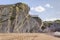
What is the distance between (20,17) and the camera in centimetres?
3294

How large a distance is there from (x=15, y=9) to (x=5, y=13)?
7.40 feet

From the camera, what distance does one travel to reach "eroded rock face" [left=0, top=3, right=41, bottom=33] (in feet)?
97.8

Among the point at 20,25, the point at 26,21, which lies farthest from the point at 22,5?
the point at 20,25

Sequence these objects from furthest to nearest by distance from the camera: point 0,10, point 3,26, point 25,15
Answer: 1. point 25,15
2. point 0,10
3. point 3,26

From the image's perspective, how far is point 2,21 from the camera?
31516mm

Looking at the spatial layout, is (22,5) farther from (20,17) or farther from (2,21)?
(2,21)

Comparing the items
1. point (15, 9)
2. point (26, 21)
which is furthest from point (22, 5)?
point (26, 21)

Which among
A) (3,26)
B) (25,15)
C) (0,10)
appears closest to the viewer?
(3,26)

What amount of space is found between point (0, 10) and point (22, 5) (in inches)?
192

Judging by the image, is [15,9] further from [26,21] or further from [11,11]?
[26,21]

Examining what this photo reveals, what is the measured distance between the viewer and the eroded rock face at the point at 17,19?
2980 cm

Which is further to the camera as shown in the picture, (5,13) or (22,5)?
(22,5)

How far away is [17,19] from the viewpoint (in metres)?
31.4

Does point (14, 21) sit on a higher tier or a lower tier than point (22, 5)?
lower
